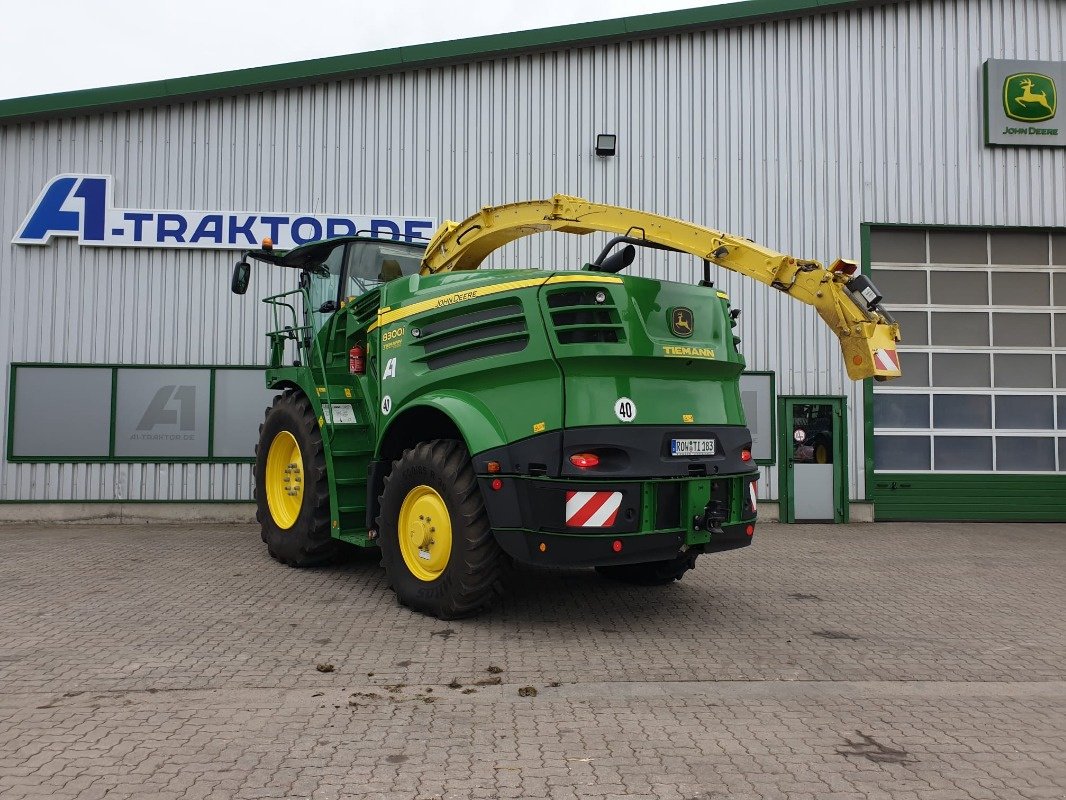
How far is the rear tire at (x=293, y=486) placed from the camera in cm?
760

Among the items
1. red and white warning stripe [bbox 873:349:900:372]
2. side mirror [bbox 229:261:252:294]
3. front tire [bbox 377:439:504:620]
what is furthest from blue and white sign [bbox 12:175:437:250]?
red and white warning stripe [bbox 873:349:900:372]

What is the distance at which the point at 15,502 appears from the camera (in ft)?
38.5

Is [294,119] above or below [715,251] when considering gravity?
above

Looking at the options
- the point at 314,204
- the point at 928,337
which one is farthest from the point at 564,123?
the point at 928,337

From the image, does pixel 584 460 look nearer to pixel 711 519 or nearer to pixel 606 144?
pixel 711 519

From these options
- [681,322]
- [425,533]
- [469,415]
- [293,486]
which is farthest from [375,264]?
[681,322]

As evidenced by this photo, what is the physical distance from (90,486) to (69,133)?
531 cm

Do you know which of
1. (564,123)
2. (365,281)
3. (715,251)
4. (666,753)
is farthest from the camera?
(564,123)

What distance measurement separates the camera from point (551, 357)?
5.55 metres

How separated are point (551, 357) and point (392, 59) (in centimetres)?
863

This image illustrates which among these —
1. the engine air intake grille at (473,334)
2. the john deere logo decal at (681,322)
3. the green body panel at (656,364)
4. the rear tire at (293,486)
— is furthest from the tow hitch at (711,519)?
the rear tire at (293,486)

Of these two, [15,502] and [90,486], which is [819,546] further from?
[15,502]

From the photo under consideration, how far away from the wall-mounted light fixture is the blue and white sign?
3334 millimetres

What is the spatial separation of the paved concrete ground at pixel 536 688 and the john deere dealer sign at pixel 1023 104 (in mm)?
8199
